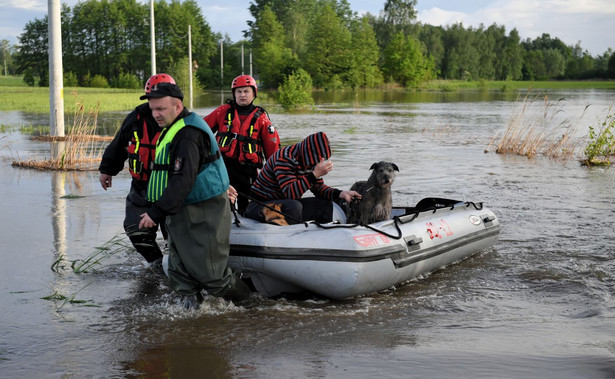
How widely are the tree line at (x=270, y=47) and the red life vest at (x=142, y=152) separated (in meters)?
59.0

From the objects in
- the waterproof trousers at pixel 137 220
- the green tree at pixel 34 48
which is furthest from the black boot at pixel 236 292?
the green tree at pixel 34 48

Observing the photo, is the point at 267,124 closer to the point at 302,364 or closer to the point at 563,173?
the point at 302,364

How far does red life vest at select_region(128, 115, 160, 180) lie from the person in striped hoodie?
0.95m

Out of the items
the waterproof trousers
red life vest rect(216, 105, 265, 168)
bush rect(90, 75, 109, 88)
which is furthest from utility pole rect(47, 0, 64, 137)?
bush rect(90, 75, 109, 88)

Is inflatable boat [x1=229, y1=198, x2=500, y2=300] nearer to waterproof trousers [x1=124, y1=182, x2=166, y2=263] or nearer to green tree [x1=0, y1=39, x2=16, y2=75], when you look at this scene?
waterproof trousers [x1=124, y1=182, x2=166, y2=263]

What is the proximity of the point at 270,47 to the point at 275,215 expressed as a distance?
7552 centimetres

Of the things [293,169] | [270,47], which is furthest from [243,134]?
[270,47]

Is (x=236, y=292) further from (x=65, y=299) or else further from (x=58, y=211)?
(x=58, y=211)

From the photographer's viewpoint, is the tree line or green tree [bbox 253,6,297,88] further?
the tree line

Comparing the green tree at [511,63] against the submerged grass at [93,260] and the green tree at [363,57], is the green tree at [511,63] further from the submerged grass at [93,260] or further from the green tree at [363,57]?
the submerged grass at [93,260]

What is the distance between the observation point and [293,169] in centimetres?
613

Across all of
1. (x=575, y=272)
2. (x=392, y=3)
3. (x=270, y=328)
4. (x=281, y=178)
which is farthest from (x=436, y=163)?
(x=392, y=3)

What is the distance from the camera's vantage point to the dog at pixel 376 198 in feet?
22.4

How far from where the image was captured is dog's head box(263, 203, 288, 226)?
19.5ft
